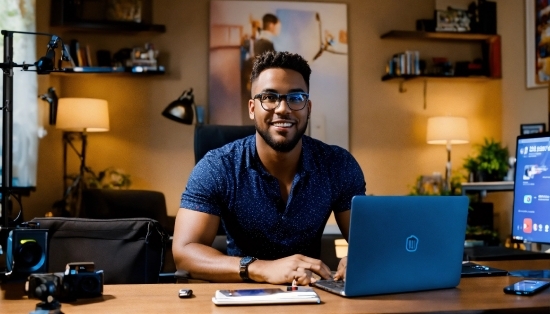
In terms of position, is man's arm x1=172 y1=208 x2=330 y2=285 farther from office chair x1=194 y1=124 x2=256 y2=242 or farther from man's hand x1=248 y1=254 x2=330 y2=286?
office chair x1=194 y1=124 x2=256 y2=242

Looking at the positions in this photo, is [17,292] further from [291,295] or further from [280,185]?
[280,185]

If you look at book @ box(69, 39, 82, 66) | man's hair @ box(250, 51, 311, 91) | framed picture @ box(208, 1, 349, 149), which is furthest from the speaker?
framed picture @ box(208, 1, 349, 149)

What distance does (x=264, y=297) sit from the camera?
1.36 metres

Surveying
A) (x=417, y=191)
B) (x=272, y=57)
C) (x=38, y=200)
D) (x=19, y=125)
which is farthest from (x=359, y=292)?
(x=417, y=191)

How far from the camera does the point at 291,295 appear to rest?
138cm

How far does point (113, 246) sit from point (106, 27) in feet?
10.7

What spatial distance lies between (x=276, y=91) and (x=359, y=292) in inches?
32.6

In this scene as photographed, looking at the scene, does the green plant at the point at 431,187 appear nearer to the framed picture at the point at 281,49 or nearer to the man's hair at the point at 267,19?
the framed picture at the point at 281,49

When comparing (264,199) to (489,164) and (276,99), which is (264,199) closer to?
(276,99)

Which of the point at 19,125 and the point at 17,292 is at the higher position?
the point at 19,125

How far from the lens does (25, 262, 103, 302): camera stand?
50.9 inches

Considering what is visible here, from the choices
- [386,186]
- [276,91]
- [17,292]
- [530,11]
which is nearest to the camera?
[17,292]

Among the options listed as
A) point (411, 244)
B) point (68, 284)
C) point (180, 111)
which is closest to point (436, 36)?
point (180, 111)

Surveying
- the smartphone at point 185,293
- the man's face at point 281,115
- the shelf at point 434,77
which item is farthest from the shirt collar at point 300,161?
the shelf at point 434,77
